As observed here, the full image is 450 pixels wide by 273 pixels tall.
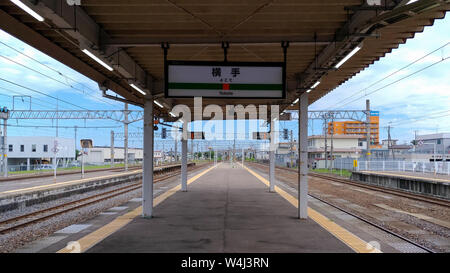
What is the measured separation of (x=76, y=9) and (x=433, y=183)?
766 inches

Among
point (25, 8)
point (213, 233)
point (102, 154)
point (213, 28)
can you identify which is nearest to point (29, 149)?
point (102, 154)

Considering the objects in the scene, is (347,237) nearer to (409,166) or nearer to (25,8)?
(25,8)

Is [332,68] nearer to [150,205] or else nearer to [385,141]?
[150,205]

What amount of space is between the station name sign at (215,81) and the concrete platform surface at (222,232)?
9.26 ft

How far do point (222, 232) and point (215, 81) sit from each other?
10.8ft

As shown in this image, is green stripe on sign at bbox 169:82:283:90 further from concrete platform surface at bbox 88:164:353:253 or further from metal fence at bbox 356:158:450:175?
metal fence at bbox 356:158:450:175

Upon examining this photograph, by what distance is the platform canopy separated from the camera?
6097 mm

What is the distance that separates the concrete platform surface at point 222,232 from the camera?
6746mm

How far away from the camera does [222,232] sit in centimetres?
804

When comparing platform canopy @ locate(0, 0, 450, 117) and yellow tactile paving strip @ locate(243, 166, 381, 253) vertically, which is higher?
platform canopy @ locate(0, 0, 450, 117)

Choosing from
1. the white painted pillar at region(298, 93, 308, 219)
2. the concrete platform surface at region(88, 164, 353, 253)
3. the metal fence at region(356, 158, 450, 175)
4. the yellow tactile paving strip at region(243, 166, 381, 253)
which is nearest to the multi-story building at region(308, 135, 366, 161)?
the metal fence at region(356, 158, 450, 175)

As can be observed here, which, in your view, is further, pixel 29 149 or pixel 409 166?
pixel 29 149

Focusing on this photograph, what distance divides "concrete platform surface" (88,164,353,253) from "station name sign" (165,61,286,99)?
2.82 metres

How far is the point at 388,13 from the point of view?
18.9 ft
